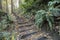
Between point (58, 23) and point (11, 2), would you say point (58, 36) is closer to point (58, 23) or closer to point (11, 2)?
point (58, 23)

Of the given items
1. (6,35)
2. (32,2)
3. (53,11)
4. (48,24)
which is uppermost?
(32,2)

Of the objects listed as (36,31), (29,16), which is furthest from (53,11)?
(29,16)

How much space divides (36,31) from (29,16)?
98.9 inches

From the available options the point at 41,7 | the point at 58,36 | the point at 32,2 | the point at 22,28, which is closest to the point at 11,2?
the point at 32,2

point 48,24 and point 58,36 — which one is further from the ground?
point 48,24

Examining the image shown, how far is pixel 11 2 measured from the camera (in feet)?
47.7

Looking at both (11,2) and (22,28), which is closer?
(22,28)

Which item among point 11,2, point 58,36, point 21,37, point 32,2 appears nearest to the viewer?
point 58,36

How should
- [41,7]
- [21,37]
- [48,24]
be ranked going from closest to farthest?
1. [21,37]
2. [48,24]
3. [41,7]

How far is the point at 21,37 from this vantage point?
644 centimetres

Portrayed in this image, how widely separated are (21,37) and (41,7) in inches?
135

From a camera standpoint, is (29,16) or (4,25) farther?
(29,16)

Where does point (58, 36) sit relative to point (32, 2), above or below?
below

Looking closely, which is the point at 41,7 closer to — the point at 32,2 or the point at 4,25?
the point at 32,2
